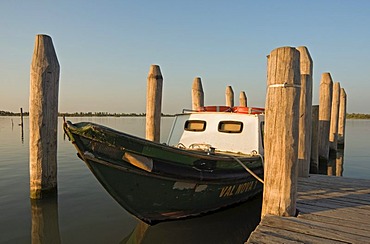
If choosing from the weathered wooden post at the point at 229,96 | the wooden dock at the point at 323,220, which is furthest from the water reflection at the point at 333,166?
the wooden dock at the point at 323,220

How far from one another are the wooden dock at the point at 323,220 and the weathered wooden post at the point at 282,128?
1.11 ft

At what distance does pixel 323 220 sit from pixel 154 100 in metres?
→ 5.33

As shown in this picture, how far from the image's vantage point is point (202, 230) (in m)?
5.61

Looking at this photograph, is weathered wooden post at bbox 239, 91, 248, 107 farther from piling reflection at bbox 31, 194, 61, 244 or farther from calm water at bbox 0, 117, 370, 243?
piling reflection at bbox 31, 194, 61, 244

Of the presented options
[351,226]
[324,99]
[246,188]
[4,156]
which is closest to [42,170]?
[246,188]

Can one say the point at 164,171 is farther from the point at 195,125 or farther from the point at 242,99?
the point at 242,99

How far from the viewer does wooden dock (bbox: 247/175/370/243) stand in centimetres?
330

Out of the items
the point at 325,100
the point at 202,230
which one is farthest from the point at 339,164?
the point at 202,230

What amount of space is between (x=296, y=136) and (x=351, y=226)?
138 centimetres

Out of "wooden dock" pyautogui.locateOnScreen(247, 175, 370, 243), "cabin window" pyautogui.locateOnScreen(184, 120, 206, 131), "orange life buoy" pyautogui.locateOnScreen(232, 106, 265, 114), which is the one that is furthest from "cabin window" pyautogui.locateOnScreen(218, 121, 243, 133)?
"wooden dock" pyautogui.locateOnScreen(247, 175, 370, 243)

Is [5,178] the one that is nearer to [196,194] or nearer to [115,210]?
[115,210]

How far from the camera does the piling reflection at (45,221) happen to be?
5.41 meters

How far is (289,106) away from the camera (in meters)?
3.72

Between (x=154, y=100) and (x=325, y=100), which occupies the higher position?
(x=325, y=100)
